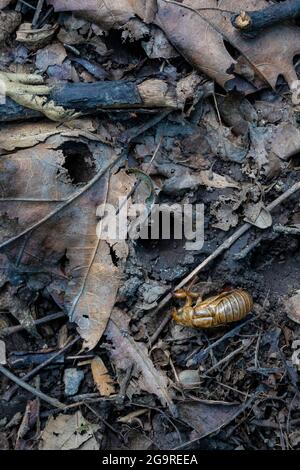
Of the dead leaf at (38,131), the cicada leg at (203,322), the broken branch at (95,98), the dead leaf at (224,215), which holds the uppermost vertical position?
the broken branch at (95,98)

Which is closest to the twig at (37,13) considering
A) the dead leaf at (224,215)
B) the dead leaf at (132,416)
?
the dead leaf at (224,215)

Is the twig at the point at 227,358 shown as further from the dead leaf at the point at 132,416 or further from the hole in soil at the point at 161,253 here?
the hole in soil at the point at 161,253

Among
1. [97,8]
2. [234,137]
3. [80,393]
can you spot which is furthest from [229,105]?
[80,393]

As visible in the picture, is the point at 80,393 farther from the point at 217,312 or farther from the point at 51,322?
the point at 217,312

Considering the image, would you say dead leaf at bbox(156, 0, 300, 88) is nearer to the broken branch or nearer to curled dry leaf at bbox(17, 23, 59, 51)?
the broken branch

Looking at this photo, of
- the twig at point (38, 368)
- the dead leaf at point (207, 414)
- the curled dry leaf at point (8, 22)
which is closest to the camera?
the dead leaf at point (207, 414)

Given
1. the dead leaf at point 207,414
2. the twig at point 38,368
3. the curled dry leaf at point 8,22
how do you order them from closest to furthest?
1. the dead leaf at point 207,414
2. the twig at point 38,368
3. the curled dry leaf at point 8,22
